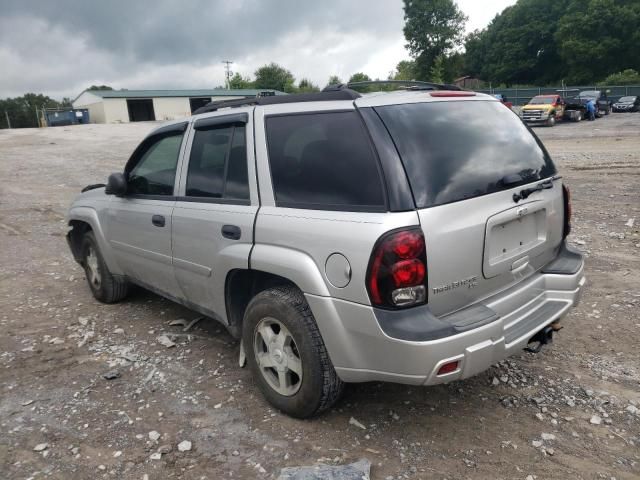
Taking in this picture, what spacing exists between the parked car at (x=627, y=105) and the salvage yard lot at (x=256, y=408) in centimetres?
3596

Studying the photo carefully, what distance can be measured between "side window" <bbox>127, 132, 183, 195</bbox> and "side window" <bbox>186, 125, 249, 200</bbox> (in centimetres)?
27

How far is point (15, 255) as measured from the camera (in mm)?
7180

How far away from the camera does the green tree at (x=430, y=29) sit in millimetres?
68875

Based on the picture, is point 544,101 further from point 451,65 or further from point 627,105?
point 451,65

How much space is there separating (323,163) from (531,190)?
4.01ft

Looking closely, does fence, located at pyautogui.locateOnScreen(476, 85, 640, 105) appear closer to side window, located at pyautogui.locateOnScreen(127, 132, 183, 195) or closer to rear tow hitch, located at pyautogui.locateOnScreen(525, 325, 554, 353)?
rear tow hitch, located at pyautogui.locateOnScreen(525, 325, 554, 353)

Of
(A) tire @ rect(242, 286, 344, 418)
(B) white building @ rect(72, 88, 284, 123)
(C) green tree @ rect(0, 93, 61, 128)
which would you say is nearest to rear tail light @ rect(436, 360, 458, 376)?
(A) tire @ rect(242, 286, 344, 418)

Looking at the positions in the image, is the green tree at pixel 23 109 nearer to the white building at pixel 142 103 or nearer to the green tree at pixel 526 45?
the white building at pixel 142 103

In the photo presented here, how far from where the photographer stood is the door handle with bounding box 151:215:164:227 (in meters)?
3.81

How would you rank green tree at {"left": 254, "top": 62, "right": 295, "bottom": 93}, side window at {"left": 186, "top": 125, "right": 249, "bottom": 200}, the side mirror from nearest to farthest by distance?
side window at {"left": 186, "top": 125, "right": 249, "bottom": 200}, the side mirror, green tree at {"left": 254, "top": 62, "right": 295, "bottom": 93}

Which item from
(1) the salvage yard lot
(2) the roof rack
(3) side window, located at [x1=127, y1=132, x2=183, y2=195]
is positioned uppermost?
(2) the roof rack

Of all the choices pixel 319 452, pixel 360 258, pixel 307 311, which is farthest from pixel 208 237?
pixel 319 452

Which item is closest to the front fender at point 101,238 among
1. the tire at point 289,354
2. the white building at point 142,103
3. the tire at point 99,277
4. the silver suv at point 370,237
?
the tire at point 99,277

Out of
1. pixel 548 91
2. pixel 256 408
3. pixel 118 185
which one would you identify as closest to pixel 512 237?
pixel 256 408
